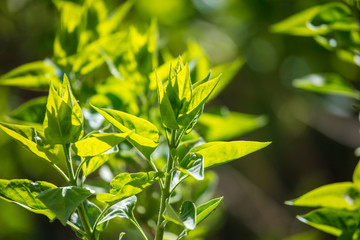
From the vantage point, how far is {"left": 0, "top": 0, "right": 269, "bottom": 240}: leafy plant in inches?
22.4

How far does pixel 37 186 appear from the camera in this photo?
60 centimetres

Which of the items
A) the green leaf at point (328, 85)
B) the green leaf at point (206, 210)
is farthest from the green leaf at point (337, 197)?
the green leaf at point (328, 85)

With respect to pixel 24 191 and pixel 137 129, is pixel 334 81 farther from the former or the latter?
pixel 24 191

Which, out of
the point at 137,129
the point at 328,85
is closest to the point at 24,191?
the point at 137,129

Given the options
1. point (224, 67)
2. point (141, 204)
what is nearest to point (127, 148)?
point (141, 204)

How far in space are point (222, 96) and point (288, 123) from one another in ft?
1.27

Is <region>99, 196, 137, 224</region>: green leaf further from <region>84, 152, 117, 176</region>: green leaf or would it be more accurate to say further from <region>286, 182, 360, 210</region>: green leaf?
<region>286, 182, 360, 210</region>: green leaf

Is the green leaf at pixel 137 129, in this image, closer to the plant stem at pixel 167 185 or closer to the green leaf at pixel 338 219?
the plant stem at pixel 167 185

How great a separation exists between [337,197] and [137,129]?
1.09ft

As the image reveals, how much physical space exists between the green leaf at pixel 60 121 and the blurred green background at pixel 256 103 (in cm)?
106

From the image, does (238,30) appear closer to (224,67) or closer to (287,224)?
(287,224)

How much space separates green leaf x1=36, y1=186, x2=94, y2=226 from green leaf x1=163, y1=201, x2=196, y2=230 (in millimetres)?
101

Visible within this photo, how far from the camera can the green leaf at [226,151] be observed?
55cm

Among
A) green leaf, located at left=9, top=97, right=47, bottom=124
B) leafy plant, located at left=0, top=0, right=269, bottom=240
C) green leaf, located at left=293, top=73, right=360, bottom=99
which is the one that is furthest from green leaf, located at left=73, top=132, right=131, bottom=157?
green leaf, located at left=293, top=73, right=360, bottom=99
